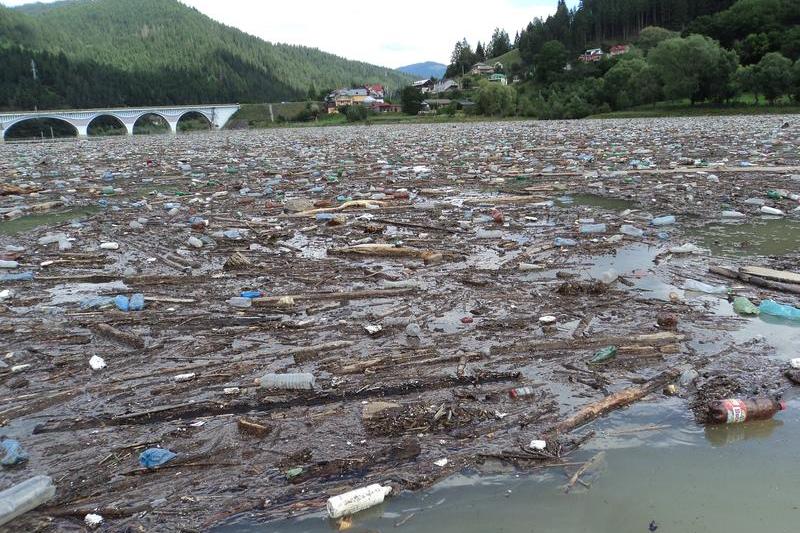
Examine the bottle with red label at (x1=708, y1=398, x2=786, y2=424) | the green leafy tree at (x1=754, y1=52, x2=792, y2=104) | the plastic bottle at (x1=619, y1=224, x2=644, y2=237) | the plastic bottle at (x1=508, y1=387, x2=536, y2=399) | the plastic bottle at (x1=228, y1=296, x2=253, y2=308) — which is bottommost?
the bottle with red label at (x1=708, y1=398, x2=786, y2=424)

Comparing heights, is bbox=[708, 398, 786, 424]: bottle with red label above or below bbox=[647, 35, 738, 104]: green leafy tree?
below

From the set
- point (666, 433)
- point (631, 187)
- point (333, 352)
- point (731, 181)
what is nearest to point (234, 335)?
point (333, 352)

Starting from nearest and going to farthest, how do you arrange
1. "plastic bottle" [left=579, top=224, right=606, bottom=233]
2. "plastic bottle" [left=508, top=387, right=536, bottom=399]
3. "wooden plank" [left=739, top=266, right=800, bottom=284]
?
"plastic bottle" [left=508, top=387, right=536, bottom=399], "wooden plank" [left=739, top=266, right=800, bottom=284], "plastic bottle" [left=579, top=224, right=606, bottom=233]

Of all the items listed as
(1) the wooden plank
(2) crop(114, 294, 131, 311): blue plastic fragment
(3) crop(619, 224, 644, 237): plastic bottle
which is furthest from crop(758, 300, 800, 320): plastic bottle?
(2) crop(114, 294, 131, 311): blue plastic fragment

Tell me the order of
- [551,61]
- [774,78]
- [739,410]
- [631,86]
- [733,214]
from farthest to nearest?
1. [551,61]
2. [631,86]
3. [774,78]
4. [733,214]
5. [739,410]

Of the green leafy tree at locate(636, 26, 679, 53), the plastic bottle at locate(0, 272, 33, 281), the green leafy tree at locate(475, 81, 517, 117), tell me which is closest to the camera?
the plastic bottle at locate(0, 272, 33, 281)

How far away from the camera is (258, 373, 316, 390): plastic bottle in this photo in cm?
339

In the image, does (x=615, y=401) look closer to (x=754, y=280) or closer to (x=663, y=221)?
(x=754, y=280)

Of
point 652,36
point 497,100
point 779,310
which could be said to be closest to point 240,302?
point 779,310

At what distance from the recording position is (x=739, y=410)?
2814 millimetres

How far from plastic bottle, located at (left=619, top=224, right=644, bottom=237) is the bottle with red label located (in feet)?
14.0

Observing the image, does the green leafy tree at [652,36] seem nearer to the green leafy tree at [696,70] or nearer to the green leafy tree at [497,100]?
the green leafy tree at [497,100]

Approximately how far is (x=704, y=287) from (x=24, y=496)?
16.7 feet

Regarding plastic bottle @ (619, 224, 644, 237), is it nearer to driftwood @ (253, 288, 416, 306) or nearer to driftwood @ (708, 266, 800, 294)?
driftwood @ (708, 266, 800, 294)
